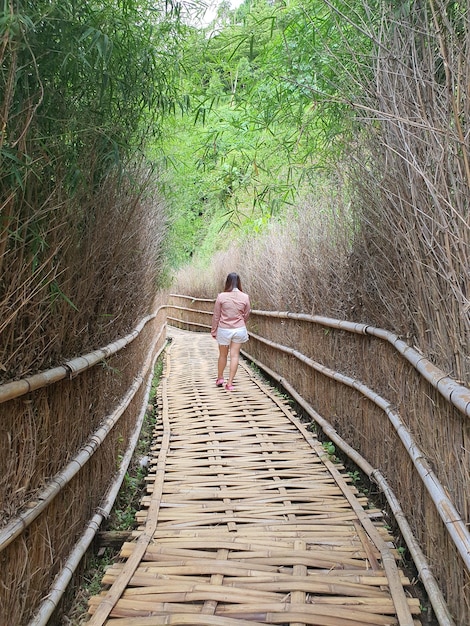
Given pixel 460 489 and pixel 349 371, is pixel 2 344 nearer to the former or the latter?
pixel 460 489

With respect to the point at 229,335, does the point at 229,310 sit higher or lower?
higher

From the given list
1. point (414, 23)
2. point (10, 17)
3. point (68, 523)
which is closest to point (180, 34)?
point (414, 23)

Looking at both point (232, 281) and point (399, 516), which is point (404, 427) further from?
point (232, 281)

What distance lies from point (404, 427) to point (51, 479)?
1.57 meters

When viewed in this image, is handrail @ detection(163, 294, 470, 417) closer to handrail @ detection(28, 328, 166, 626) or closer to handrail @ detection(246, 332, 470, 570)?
handrail @ detection(246, 332, 470, 570)

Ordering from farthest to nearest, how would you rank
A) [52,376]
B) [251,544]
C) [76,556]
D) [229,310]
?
1. [229,310]
2. [251,544]
3. [76,556]
4. [52,376]

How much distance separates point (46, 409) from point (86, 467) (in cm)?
69

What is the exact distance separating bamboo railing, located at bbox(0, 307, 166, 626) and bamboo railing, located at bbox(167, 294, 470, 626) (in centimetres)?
135

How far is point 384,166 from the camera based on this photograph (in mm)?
2529

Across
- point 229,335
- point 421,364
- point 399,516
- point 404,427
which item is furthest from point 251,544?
point 229,335

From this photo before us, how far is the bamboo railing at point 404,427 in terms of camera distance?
1.80 m

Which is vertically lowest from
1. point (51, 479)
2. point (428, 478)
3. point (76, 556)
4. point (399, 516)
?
point (76, 556)

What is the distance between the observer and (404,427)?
2.56 metres

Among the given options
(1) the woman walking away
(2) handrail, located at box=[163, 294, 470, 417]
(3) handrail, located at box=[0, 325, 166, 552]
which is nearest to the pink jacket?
(1) the woman walking away
